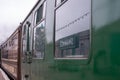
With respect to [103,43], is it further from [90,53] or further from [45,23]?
[45,23]

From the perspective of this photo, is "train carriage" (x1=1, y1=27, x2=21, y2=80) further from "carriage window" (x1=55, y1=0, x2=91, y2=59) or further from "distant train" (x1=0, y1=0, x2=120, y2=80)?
"carriage window" (x1=55, y1=0, x2=91, y2=59)

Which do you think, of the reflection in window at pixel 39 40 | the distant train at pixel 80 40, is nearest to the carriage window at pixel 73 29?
the distant train at pixel 80 40

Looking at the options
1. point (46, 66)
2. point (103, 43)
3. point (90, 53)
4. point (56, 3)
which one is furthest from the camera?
point (46, 66)

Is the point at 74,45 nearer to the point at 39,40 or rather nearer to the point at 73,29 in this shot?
the point at 73,29

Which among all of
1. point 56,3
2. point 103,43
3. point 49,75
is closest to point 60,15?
point 56,3

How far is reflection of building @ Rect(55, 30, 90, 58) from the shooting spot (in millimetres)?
3320

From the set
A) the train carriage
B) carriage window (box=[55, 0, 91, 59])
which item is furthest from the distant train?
the train carriage

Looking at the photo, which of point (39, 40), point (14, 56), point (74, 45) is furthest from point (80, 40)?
point (14, 56)

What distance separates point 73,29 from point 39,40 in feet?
7.96

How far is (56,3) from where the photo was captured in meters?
4.64

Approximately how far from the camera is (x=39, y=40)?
242 inches

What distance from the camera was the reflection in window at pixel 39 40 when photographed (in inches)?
224

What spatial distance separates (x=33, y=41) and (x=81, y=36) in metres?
3.57

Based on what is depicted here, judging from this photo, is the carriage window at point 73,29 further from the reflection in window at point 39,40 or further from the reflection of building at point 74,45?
the reflection in window at point 39,40
